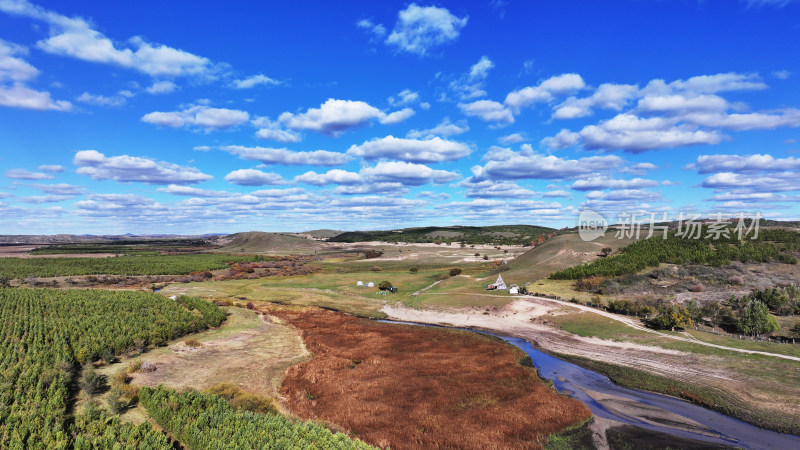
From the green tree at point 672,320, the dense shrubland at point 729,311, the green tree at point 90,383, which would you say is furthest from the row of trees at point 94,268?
the green tree at point 672,320

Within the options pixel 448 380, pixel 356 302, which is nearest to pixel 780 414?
pixel 448 380

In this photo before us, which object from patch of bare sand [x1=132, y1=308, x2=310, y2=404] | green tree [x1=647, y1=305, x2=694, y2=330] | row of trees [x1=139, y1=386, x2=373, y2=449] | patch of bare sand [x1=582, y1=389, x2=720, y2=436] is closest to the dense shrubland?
green tree [x1=647, y1=305, x2=694, y2=330]

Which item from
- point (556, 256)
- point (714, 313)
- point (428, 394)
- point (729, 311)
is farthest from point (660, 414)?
point (556, 256)

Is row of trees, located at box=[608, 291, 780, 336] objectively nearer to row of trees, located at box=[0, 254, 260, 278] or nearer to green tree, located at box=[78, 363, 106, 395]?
green tree, located at box=[78, 363, 106, 395]

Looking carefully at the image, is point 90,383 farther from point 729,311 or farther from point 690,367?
point 729,311

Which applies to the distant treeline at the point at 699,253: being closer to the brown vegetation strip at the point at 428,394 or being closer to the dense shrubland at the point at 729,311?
the dense shrubland at the point at 729,311

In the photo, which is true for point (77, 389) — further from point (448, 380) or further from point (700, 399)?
point (700, 399)
